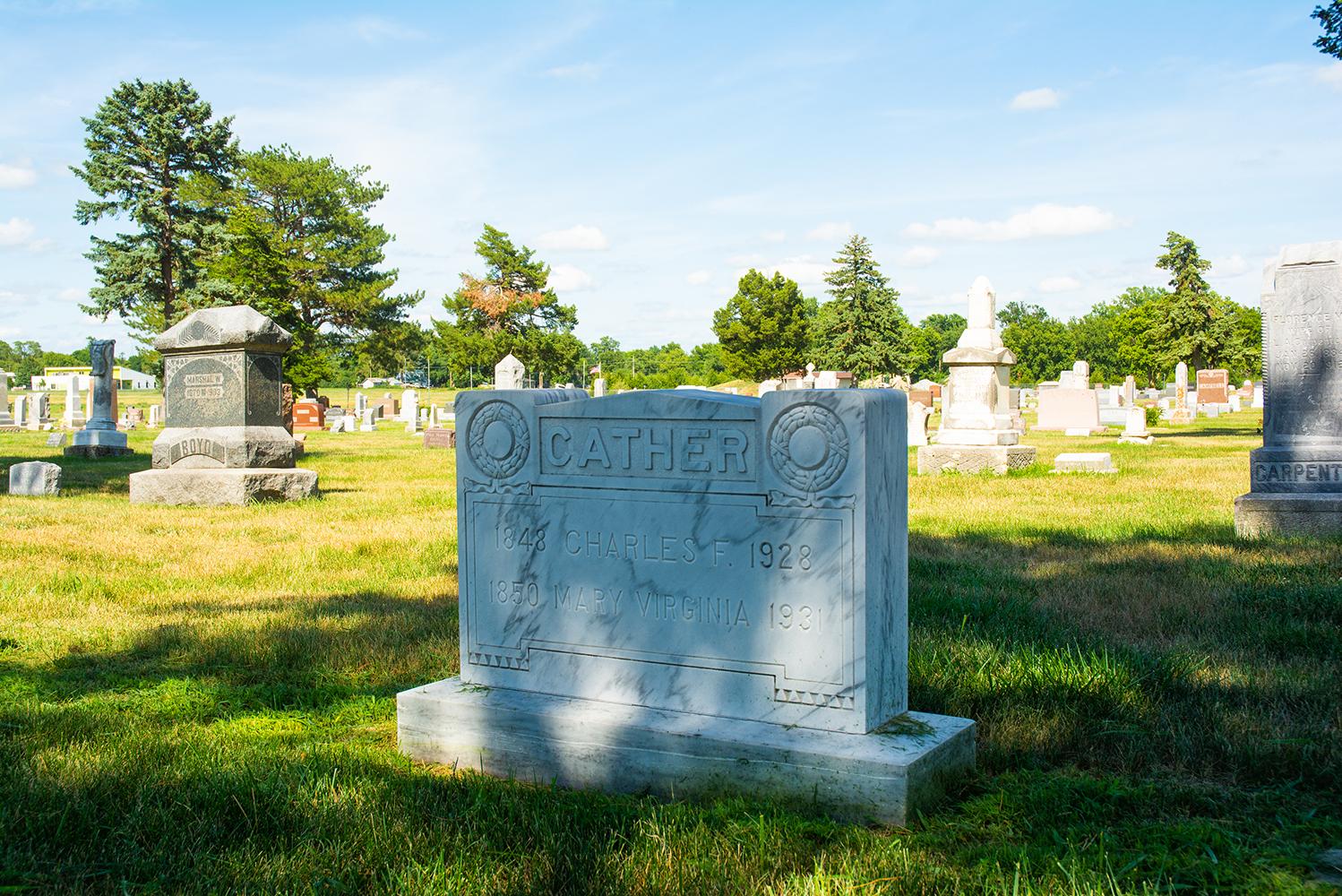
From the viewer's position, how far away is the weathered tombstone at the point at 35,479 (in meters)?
11.8

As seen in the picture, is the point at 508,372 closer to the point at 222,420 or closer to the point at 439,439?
the point at 439,439

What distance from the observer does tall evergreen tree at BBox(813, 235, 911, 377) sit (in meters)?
60.2

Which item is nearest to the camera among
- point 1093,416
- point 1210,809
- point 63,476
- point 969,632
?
point 1210,809

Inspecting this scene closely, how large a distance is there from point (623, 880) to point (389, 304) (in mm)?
50343

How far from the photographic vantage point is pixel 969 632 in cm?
460

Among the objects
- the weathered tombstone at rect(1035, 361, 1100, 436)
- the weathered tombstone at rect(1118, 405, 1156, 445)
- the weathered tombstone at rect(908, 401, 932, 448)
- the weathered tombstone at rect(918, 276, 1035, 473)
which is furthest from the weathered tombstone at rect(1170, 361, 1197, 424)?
the weathered tombstone at rect(918, 276, 1035, 473)

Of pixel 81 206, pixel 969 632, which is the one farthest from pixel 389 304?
pixel 969 632

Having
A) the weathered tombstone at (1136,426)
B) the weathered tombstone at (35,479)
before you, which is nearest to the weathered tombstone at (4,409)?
the weathered tombstone at (35,479)

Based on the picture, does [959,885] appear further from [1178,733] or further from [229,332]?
[229,332]

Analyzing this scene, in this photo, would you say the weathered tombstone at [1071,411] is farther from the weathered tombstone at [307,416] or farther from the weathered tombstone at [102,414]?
the weathered tombstone at [307,416]

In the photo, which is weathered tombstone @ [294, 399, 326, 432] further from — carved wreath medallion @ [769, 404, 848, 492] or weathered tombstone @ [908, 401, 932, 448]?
carved wreath medallion @ [769, 404, 848, 492]

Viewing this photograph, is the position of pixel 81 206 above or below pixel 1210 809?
above

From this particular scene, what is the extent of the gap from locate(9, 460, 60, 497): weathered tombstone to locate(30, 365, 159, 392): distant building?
21.6 m

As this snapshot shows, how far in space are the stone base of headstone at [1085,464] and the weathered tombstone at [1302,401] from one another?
5644 mm
